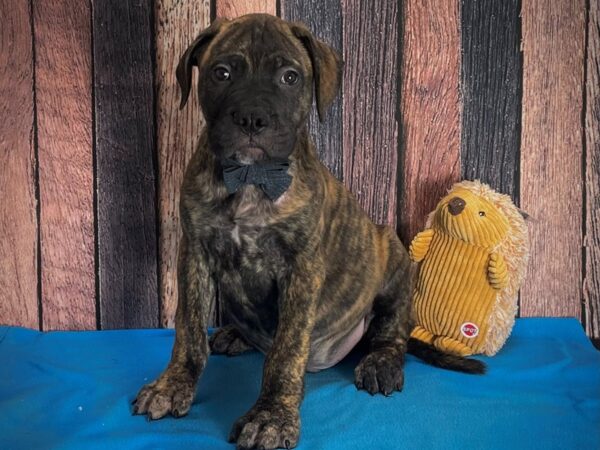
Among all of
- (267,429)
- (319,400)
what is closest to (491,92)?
(319,400)

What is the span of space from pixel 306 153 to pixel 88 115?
1.22 metres

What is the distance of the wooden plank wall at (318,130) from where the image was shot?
338 cm

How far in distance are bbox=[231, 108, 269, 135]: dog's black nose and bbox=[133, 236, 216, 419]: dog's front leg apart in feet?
2.02

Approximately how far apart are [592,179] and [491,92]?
65 centimetres

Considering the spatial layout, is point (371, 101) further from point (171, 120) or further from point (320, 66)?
point (171, 120)

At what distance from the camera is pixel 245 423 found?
7.89 ft

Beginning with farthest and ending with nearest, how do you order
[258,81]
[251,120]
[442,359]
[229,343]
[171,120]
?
[171,120] → [229,343] → [442,359] → [258,81] → [251,120]

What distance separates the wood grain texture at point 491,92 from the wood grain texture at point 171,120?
4.19 ft

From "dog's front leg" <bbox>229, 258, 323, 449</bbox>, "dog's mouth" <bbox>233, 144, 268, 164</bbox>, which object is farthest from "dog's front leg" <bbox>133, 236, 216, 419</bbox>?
"dog's mouth" <bbox>233, 144, 268, 164</bbox>

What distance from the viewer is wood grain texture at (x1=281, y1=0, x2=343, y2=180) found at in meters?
3.39

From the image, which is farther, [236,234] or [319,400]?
[319,400]

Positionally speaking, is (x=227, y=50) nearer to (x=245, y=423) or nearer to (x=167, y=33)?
(x=167, y=33)

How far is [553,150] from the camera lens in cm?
347

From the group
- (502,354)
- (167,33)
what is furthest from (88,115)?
(502,354)
